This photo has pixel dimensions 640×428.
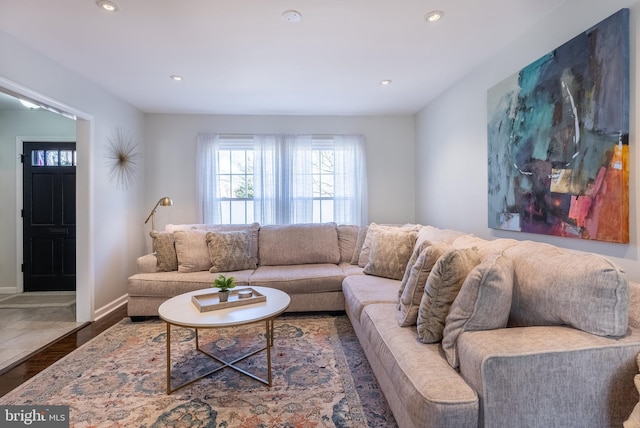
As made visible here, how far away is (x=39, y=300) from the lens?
383cm

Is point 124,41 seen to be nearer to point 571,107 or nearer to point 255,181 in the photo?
point 255,181

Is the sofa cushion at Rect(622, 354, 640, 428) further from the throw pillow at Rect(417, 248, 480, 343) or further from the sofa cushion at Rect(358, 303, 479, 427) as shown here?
the throw pillow at Rect(417, 248, 480, 343)

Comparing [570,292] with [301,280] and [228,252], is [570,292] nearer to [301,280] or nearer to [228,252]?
[301,280]

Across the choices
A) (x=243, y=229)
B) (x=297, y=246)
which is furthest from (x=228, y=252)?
(x=297, y=246)

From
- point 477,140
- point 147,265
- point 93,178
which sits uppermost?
point 477,140

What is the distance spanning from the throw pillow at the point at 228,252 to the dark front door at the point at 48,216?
244cm

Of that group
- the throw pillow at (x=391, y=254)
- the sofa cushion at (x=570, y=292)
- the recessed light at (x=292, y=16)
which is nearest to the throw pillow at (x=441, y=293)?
the sofa cushion at (x=570, y=292)

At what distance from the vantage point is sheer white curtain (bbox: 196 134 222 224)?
4137 millimetres

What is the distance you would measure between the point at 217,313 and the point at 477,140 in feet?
8.54

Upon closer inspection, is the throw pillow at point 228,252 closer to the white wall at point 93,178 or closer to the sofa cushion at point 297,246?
the sofa cushion at point 297,246

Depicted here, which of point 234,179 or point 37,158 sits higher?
point 37,158

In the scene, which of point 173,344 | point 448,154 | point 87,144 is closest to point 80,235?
point 87,144

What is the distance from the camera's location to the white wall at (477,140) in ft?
4.99

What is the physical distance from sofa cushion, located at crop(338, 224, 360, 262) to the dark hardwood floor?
2.48m
